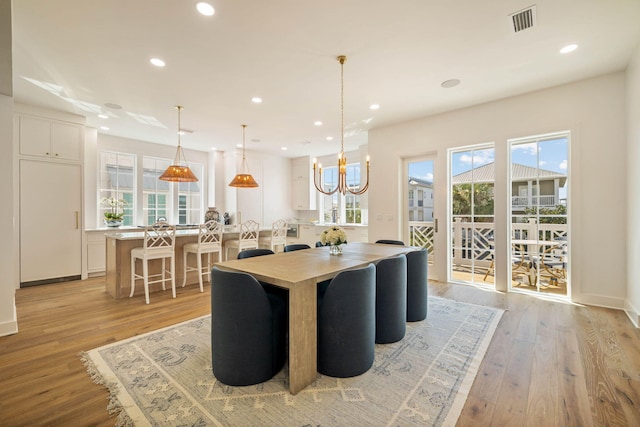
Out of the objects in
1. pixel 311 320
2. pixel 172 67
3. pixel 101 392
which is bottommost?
pixel 101 392

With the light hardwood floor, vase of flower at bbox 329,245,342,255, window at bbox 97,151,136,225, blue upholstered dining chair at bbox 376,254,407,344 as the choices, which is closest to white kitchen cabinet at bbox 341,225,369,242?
the light hardwood floor

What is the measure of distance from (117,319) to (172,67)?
9.44 ft

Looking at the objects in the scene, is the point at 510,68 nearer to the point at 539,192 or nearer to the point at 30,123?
the point at 539,192

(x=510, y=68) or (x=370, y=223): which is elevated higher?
(x=510, y=68)

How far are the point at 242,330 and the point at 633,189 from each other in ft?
14.0

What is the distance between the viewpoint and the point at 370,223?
5.66m

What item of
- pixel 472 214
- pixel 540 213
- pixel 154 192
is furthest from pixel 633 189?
pixel 154 192

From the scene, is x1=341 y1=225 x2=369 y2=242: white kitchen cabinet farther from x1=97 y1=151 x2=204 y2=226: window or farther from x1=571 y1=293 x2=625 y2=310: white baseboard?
x1=97 y1=151 x2=204 y2=226: window

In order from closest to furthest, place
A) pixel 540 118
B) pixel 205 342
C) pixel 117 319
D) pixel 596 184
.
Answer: pixel 205 342 < pixel 117 319 < pixel 596 184 < pixel 540 118

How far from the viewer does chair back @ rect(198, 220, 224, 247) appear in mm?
4512

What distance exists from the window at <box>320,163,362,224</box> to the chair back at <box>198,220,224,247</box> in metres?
3.45

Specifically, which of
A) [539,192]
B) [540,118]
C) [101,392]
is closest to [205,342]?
[101,392]

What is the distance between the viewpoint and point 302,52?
9.66ft

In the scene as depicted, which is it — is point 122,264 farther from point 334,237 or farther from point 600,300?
point 600,300
